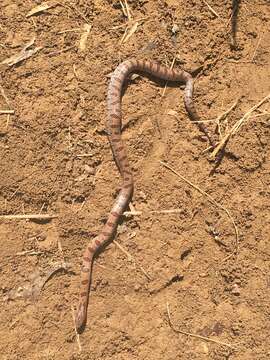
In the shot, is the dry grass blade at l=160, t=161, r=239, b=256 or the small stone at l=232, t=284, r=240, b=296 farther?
the dry grass blade at l=160, t=161, r=239, b=256

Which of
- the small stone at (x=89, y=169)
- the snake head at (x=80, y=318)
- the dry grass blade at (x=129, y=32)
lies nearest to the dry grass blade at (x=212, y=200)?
the small stone at (x=89, y=169)

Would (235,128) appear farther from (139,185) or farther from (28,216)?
(28,216)

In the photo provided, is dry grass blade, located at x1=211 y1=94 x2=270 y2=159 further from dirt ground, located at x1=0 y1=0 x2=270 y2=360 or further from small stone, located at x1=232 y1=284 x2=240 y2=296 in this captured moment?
small stone, located at x1=232 y1=284 x2=240 y2=296

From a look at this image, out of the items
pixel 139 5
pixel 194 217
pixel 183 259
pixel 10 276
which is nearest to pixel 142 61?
pixel 139 5

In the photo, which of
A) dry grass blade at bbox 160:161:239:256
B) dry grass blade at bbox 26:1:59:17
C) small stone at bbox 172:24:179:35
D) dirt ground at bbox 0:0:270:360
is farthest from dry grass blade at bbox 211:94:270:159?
dry grass blade at bbox 26:1:59:17

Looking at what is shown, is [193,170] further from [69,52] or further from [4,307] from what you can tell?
[4,307]

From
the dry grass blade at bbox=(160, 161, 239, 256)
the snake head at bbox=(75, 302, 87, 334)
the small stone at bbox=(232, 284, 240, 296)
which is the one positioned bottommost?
the snake head at bbox=(75, 302, 87, 334)

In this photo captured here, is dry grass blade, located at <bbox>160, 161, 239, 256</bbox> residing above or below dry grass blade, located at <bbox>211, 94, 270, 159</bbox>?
below

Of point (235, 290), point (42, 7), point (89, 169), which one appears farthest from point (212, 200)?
point (42, 7)
